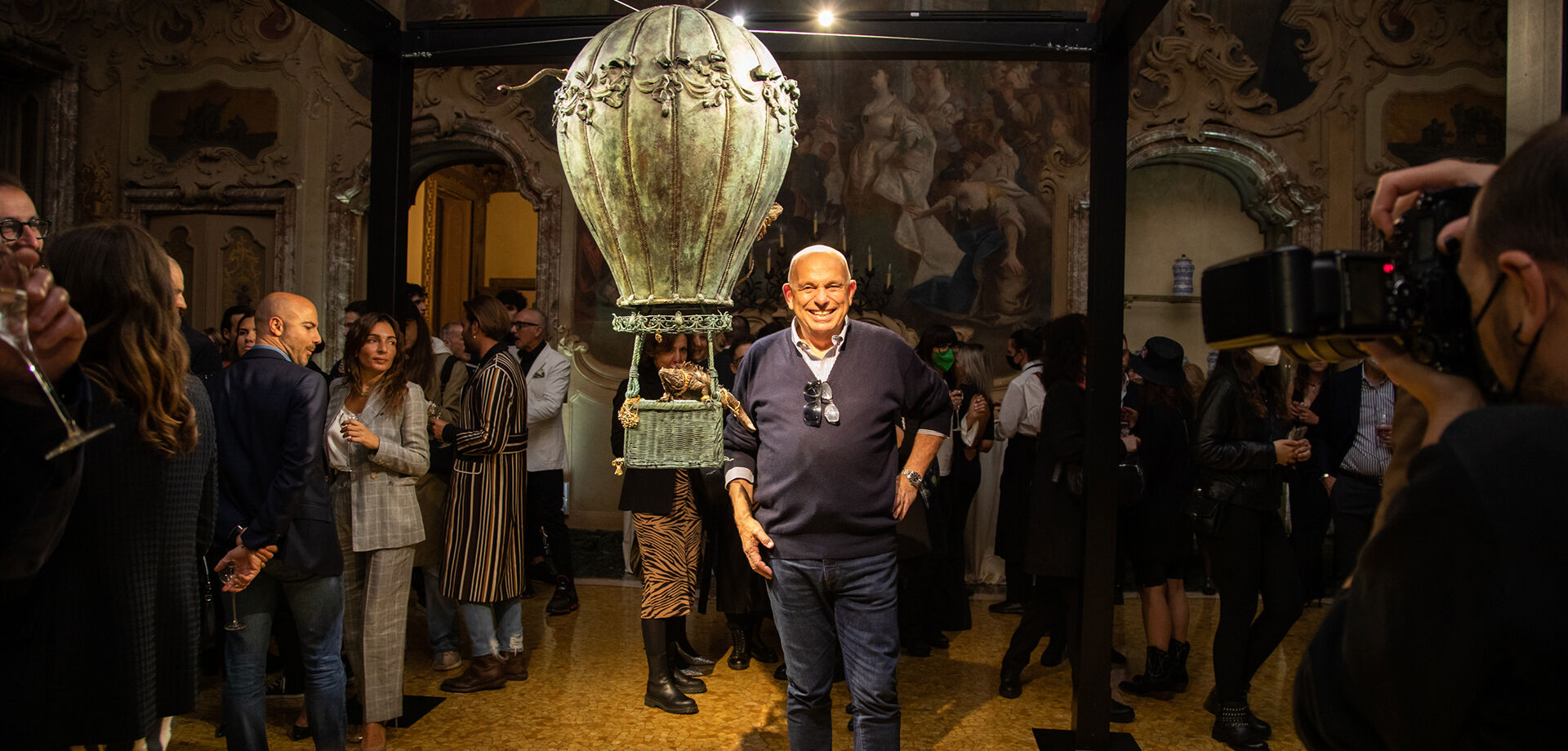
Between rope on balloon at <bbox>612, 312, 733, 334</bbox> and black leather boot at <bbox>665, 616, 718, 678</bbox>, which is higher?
rope on balloon at <bbox>612, 312, 733, 334</bbox>

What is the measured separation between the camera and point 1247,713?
381cm

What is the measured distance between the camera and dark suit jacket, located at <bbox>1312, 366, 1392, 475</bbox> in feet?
14.1

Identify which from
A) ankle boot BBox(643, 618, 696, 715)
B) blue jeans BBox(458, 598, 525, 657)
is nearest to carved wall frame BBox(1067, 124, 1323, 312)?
ankle boot BBox(643, 618, 696, 715)

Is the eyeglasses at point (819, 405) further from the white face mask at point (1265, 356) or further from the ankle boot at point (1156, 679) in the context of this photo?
the ankle boot at point (1156, 679)

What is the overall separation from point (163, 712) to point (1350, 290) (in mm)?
2185

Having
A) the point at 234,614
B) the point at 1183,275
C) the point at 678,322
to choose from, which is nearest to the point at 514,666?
the point at 234,614

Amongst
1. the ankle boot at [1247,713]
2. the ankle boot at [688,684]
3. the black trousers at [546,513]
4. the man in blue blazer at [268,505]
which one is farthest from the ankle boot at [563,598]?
the ankle boot at [1247,713]

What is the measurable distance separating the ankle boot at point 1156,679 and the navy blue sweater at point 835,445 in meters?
2.25

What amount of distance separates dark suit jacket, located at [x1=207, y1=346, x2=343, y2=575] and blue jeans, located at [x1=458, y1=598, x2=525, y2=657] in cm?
135

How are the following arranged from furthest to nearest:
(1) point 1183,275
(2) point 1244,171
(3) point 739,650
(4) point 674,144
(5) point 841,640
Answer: (1) point 1183,275, (2) point 1244,171, (3) point 739,650, (5) point 841,640, (4) point 674,144

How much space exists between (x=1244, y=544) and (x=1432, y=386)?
9.97 feet

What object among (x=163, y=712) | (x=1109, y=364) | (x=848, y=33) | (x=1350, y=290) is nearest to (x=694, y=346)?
(x=848, y=33)

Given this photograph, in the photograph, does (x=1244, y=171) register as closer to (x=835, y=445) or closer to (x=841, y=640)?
(x=835, y=445)

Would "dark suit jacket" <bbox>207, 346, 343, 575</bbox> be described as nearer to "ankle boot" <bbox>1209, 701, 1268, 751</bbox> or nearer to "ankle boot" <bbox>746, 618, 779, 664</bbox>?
"ankle boot" <bbox>746, 618, 779, 664</bbox>
